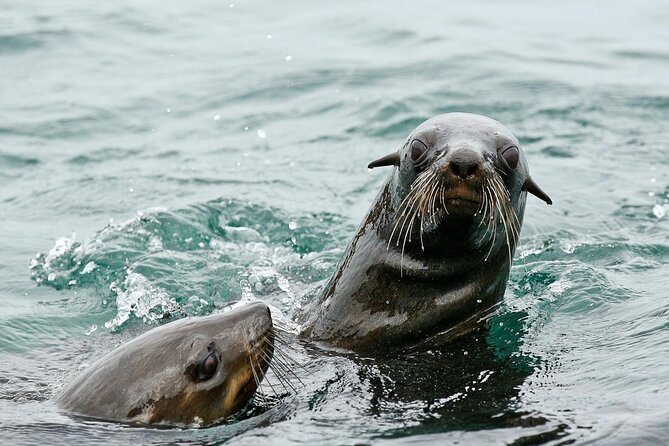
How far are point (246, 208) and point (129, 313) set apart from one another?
2390 mm

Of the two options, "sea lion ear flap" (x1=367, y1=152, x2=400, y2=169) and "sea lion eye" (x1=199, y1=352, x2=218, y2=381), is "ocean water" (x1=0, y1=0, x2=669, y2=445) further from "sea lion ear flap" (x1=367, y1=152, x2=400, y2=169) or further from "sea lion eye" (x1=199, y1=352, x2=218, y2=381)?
"sea lion ear flap" (x1=367, y1=152, x2=400, y2=169)

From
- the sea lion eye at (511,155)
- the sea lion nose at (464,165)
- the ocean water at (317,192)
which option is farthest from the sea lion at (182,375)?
the sea lion eye at (511,155)

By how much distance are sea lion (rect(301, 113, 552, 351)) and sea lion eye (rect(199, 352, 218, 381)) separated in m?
1.26

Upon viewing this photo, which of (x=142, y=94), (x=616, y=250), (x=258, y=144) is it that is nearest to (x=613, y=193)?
(x=616, y=250)

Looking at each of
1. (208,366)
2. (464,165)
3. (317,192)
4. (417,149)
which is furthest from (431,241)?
(317,192)

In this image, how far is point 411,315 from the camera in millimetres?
6387

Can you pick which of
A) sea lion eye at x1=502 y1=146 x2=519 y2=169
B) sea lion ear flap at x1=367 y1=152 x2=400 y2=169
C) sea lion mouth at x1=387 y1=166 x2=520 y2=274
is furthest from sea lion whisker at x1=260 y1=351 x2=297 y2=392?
sea lion eye at x1=502 y1=146 x2=519 y2=169

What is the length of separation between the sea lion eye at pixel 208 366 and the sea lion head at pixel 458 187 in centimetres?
138

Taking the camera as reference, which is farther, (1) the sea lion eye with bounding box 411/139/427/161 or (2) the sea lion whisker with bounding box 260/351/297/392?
(1) the sea lion eye with bounding box 411/139/427/161

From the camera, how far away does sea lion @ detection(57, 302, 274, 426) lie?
206 inches

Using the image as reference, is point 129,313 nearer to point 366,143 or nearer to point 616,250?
point 616,250

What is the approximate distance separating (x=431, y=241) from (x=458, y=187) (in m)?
0.49

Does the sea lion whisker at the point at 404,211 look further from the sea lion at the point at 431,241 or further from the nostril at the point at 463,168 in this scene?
the nostril at the point at 463,168

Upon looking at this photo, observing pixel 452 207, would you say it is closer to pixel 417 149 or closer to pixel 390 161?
pixel 417 149
